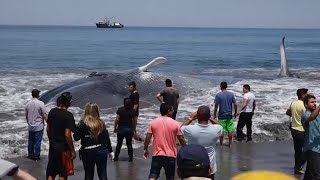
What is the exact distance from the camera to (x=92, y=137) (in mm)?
7785

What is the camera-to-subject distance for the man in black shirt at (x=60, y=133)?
314 inches

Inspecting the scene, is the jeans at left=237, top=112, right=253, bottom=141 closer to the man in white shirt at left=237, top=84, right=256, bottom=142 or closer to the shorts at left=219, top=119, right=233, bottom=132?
the man in white shirt at left=237, top=84, right=256, bottom=142

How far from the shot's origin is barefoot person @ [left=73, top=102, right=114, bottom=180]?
25.4 feet

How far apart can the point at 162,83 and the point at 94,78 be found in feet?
10.4

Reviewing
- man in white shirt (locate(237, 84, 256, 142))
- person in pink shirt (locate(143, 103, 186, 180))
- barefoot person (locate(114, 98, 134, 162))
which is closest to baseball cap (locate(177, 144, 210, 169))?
person in pink shirt (locate(143, 103, 186, 180))

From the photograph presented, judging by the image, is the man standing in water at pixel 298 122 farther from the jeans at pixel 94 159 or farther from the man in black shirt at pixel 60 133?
the man in black shirt at pixel 60 133

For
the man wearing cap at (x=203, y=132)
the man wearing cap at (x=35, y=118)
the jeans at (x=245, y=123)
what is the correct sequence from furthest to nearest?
the jeans at (x=245, y=123)
the man wearing cap at (x=35, y=118)
the man wearing cap at (x=203, y=132)

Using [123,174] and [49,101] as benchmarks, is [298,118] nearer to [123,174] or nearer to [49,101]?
[123,174]

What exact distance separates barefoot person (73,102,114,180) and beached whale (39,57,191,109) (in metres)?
10.6

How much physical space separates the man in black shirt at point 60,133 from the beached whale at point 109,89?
33.8 feet

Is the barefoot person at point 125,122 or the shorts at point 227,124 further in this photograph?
the shorts at point 227,124

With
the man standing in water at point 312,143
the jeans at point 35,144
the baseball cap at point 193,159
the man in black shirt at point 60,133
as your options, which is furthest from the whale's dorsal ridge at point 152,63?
the baseball cap at point 193,159

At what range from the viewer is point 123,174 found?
977 centimetres

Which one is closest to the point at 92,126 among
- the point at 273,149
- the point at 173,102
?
the point at 173,102
